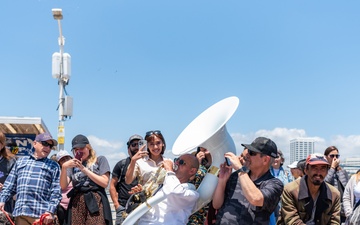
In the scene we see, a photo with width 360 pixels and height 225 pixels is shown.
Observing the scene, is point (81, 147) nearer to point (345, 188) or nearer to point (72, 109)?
point (345, 188)

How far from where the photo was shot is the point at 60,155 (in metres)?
6.41

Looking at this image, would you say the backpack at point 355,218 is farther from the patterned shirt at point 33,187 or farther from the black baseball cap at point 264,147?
the patterned shirt at point 33,187

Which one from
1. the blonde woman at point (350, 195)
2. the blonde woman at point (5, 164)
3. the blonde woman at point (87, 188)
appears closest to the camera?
the blonde woman at point (87, 188)

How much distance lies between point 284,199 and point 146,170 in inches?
58.1

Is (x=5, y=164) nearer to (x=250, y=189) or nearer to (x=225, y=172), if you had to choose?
(x=225, y=172)

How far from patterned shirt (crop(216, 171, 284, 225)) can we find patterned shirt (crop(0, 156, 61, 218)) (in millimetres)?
2185

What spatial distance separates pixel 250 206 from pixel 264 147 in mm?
528

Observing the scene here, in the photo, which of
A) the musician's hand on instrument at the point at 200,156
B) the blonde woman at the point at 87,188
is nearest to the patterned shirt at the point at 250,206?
the musician's hand on instrument at the point at 200,156

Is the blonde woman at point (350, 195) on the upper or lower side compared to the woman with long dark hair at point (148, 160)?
lower

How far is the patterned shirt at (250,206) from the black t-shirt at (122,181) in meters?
1.84

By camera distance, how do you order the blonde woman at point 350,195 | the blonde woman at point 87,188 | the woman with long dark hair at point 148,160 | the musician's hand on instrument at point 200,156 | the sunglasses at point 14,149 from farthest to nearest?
the sunglasses at point 14,149 < the blonde woman at point 350,195 < the blonde woman at point 87,188 < the musician's hand on instrument at point 200,156 < the woman with long dark hair at point 148,160

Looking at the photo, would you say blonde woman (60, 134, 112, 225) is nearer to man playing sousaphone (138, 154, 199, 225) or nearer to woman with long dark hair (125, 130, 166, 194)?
woman with long dark hair (125, 130, 166, 194)

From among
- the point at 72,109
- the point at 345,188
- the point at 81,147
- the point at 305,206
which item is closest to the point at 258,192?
the point at 305,206

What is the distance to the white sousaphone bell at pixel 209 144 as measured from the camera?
4309 millimetres
